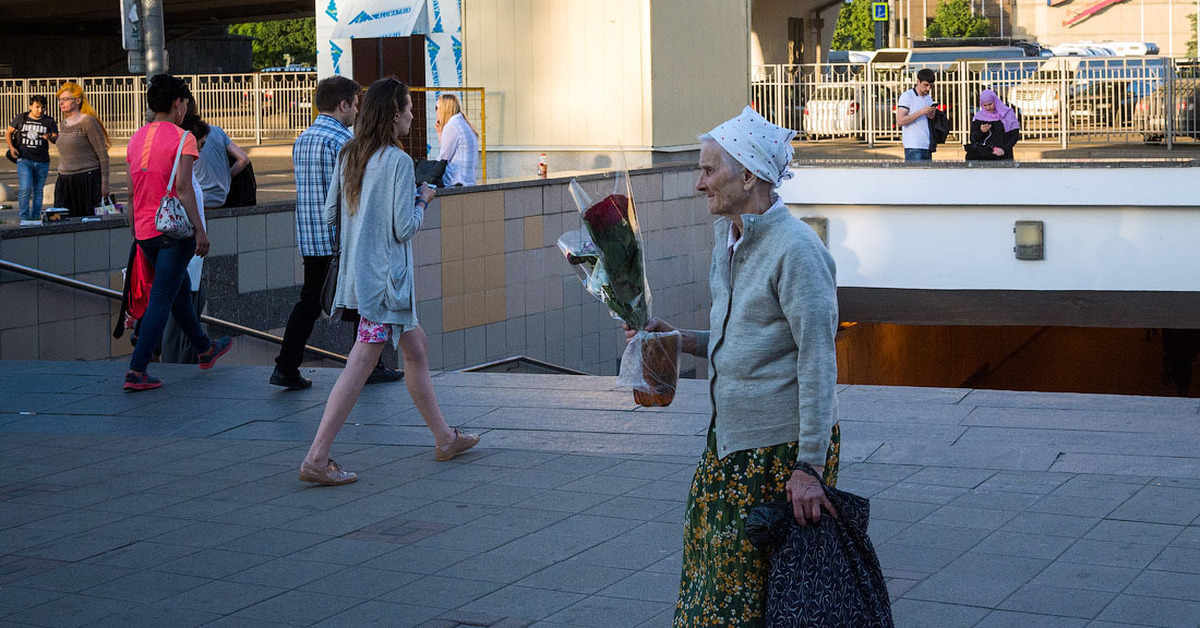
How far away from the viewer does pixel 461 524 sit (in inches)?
230

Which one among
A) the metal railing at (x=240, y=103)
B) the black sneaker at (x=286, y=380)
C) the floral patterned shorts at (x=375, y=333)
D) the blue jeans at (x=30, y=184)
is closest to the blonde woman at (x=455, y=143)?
the black sneaker at (x=286, y=380)

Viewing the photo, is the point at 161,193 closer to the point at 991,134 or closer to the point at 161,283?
the point at 161,283

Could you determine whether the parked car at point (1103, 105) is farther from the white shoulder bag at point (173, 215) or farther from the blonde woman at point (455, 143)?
the white shoulder bag at point (173, 215)

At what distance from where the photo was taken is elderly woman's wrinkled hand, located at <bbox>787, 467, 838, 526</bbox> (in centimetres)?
336

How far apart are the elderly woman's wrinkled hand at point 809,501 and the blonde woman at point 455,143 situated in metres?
9.66

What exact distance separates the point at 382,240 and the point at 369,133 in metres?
0.46

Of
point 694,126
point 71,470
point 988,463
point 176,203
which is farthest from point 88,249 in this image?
point 694,126

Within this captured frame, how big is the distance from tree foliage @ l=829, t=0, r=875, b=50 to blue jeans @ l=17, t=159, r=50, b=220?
6338cm

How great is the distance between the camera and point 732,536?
3484 mm

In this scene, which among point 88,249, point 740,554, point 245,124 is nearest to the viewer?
point 740,554

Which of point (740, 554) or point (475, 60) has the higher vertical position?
point (475, 60)

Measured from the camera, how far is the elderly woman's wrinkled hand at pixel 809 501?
3.36 meters

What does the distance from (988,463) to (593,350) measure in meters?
7.88

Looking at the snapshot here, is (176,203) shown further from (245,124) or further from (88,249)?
(245,124)
